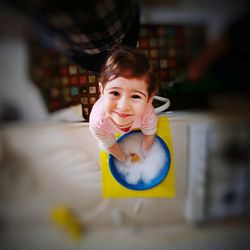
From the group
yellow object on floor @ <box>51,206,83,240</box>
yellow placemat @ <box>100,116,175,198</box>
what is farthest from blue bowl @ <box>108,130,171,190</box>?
yellow object on floor @ <box>51,206,83,240</box>

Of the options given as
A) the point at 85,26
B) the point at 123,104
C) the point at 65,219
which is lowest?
the point at 65,219

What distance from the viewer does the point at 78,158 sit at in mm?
609

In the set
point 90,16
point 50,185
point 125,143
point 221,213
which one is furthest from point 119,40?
point 221,213

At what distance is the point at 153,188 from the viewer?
2.10ft

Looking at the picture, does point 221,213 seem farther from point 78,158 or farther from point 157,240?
point 78,158

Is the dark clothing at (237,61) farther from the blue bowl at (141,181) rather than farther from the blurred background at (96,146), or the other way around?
the blue bowl at (141,181)

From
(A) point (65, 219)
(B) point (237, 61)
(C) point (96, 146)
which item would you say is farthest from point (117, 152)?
(B) point (237, 61)

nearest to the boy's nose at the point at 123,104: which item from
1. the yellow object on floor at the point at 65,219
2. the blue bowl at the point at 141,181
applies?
the blue bowl at the point at 141,181

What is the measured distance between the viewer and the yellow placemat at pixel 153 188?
61cm

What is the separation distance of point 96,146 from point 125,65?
0.18 m

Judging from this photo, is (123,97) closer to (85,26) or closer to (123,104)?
(123,104)

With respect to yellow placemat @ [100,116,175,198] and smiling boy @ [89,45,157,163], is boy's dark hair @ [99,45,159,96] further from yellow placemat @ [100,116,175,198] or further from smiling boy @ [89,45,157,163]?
yellow placemat @ [100,116,175,198]

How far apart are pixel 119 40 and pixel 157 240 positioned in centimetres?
48

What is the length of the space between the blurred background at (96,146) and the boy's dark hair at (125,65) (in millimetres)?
17
